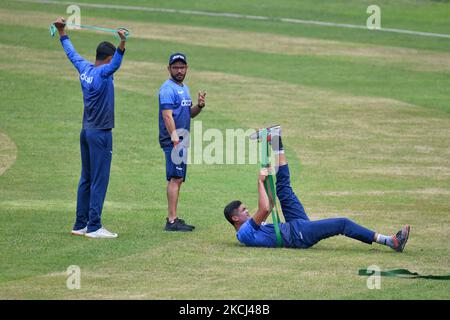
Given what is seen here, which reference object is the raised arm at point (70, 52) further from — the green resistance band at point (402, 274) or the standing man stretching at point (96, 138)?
the green resistance band at point (402, 274)

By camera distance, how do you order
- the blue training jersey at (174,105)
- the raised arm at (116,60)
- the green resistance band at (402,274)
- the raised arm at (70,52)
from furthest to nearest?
the blue training jersey at (174,105), the raised arm at (70,52), the raised arm at (116,60), the green resistance band at (402,274)

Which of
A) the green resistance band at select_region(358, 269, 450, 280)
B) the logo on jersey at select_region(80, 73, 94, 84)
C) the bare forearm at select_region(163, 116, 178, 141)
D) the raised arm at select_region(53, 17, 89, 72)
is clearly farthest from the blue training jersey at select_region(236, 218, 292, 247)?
the raised arm at select_region(53, 17, 89, 72)

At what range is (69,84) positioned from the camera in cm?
2938

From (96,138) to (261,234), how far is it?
8.95ft

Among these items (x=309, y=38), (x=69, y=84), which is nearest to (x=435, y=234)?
(x=69, y=84)

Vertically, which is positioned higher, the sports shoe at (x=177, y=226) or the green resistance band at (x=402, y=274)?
the sports shoe at (x=177, y=226)

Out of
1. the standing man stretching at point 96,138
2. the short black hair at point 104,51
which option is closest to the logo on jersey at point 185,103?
the standing man stretching at point 96,138

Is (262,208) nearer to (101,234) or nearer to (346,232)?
(346,232)

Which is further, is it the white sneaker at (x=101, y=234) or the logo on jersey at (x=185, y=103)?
the logo on jersey at (x=185, y=103)

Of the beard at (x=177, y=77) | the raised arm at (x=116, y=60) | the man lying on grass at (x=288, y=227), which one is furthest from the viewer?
the beard at (x=177, y=77)

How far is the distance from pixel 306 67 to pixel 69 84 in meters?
7.48

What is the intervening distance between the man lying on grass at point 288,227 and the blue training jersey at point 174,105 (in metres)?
1.71

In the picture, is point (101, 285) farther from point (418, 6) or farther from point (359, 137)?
point (418, 6)

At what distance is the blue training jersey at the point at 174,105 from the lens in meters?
15.9
